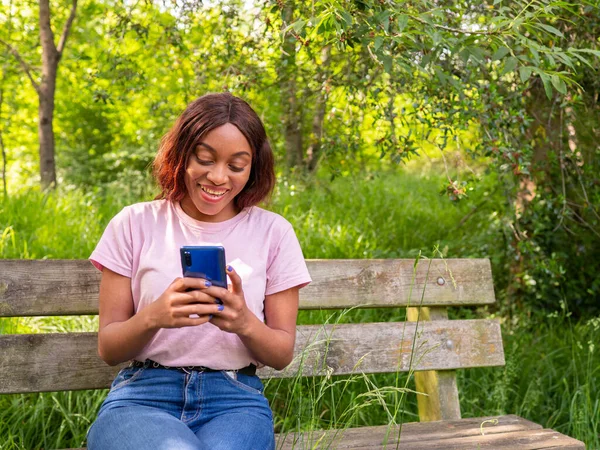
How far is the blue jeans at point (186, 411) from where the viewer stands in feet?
6.47

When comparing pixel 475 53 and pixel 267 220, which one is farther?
pixel 475 53

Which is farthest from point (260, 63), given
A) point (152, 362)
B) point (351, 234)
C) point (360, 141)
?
point (152, 362)

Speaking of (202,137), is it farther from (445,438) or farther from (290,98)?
(290,98)

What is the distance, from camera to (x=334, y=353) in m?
2.96

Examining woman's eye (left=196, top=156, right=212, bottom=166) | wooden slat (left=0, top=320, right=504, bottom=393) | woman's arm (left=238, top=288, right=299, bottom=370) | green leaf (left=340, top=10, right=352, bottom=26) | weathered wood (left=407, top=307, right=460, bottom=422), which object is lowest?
weathered wood (left=407, top=307, right=460, bottom=422)

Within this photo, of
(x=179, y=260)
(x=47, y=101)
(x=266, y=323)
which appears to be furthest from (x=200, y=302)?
(x=47, y=101)

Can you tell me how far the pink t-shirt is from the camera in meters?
2.22

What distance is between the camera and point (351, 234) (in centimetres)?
523

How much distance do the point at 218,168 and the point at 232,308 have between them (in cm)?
49

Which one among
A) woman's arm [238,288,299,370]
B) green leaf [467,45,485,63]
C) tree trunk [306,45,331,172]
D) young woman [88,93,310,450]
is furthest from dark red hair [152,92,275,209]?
tree trunk [306,45,331,172]

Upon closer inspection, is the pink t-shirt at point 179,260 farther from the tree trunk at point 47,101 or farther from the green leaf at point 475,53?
the tree trunk at point 47,101

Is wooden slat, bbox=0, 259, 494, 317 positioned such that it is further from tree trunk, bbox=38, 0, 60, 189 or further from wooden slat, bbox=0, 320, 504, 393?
tree trunk, bbox=38, 0, 60, 189

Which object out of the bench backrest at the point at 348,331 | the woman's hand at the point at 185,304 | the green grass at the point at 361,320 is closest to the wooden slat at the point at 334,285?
the bench backrest at the point at 348,331

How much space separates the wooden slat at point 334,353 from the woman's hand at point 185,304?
0.56m
